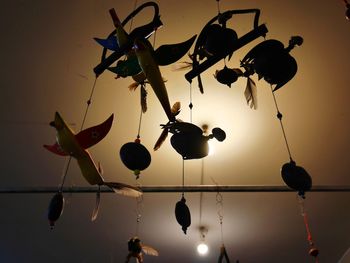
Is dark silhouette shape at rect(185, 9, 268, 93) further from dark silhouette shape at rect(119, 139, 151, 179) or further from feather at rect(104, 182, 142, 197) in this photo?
feather at rect(104, 182, 142, 197)

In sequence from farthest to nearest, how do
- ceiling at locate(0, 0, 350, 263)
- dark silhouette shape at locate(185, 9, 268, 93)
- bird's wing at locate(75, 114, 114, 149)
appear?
ceiling at locate(0, 0, 350, 263)
bird's wing at locate(75, 114, 114, 149)
dark silhouette shape at locate(185, 9, 268, 93)

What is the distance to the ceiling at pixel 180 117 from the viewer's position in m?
1.33

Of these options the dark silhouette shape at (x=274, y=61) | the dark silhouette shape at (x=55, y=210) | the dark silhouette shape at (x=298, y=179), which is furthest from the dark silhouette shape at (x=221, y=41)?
the dark silhouette shape at (x=55, y=210)

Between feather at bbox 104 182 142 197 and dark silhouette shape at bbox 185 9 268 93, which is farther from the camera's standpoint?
feather at bbox 104 182 142 197

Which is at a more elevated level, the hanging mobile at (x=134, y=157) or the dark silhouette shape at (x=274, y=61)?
the dark silhouette shape at (x=274, y=61)

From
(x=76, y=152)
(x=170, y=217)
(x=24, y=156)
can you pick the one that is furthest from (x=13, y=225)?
(x=76, y=152)

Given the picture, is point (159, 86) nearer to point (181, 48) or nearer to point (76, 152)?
point (181, 48)

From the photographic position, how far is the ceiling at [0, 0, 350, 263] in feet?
4.36

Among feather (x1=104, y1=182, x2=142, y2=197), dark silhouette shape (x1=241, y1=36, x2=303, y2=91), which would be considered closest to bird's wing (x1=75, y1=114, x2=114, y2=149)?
feather (x1=104, y1=182, x2=142, y2=197)

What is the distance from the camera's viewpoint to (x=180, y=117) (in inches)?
66.9

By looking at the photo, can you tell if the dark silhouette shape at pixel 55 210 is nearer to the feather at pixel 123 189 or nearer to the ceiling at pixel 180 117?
the feather at pixel 123 189

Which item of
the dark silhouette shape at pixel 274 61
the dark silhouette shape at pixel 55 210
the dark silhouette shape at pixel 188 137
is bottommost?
the dark silhouette shape at pixel 55 210

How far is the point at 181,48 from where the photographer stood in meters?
0.85

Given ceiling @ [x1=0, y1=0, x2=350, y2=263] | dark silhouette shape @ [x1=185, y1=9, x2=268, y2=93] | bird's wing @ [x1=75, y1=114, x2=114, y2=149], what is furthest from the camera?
ceiling @ [x1=0, y1=0, x2=350, y2=263]
